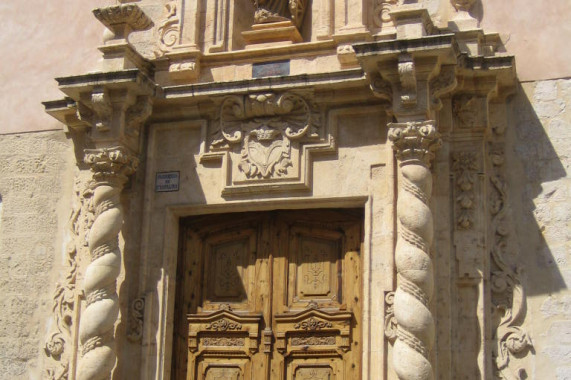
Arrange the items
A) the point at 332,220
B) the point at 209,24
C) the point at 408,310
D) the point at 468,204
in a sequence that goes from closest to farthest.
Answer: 1. the point at 408,310
2. the point at 468,204
3. the point at 332,220
4. the point at 209,24

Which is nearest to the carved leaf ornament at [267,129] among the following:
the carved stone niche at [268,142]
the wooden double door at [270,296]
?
the carved stone niche at [268,142]

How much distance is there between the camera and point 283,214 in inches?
348

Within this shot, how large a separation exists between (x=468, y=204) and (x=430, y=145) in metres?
0.54

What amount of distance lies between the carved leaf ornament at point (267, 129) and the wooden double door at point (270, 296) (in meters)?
0.44

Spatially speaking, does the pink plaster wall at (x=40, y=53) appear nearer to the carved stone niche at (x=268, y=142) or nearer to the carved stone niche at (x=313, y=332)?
the carved stone niche at (x=268, y=142)

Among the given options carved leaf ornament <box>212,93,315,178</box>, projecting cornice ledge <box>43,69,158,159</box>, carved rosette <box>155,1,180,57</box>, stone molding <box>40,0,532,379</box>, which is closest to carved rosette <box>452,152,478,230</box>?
stone molding <box>40,0,532,379</box>

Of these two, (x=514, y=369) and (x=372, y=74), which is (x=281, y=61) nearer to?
(x=372, y=74)

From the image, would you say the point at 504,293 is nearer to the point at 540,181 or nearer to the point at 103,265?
the point at 540,181

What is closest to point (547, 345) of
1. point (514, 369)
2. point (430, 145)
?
point (514, 369)

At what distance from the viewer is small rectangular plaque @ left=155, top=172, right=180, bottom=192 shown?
8.97 meters

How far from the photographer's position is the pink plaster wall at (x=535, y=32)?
8.39 m

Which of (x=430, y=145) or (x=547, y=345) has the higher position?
(x=430, y=145)

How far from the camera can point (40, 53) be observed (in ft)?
33.0

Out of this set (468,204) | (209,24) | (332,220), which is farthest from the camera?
(209,24)
